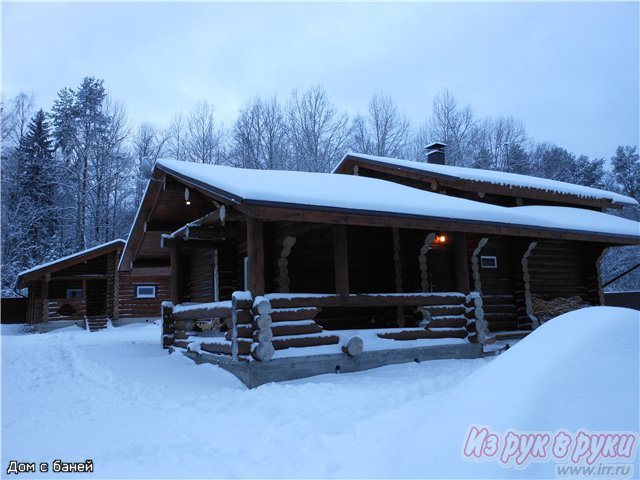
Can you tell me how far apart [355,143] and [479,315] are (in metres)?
25.0

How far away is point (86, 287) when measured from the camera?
2695 centimetres

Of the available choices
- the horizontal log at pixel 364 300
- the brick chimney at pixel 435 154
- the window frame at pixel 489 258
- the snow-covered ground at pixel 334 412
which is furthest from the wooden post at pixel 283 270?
the brick chimney at pixel 435 154

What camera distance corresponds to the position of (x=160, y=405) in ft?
22.3

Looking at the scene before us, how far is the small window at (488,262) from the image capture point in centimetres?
1391

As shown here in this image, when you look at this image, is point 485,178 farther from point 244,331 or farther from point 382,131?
point 382,131

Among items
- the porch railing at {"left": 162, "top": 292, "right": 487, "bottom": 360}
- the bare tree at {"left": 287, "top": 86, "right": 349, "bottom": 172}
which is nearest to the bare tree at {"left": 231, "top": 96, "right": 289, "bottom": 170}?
the bare tree at {"left": 287, "top": 86, "right": 349, "bottom": 172}

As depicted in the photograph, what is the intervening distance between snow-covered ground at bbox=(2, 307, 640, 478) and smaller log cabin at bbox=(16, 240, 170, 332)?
16.3m

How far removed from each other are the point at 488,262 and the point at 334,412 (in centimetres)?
928

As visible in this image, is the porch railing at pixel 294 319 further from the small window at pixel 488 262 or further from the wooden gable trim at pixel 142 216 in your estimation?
the small window at pixel 488 262

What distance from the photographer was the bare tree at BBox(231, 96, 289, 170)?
33659mm

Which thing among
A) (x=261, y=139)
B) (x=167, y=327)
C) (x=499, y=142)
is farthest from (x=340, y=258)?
(x=499, y=142)

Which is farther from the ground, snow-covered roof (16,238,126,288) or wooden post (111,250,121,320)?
snow-covered roof (16,238,126,288)

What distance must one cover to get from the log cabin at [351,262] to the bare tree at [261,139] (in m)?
16.7

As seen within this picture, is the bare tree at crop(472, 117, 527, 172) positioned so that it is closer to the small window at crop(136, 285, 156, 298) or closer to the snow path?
the small window at crop(136, 285, 156, 298)
